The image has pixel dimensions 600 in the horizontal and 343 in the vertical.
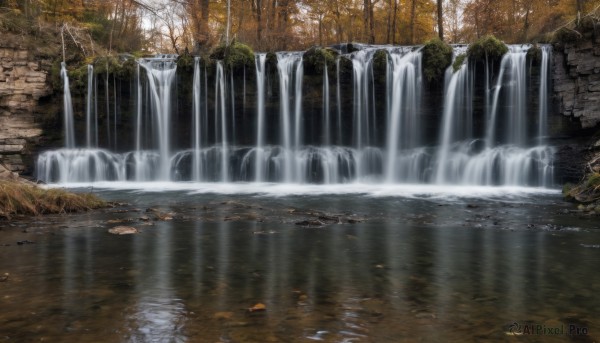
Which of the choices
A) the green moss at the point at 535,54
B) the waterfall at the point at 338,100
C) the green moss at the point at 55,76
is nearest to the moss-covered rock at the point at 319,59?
the waterfall at the point at 338,100

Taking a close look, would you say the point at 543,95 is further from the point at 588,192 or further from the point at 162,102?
the point at 162,102

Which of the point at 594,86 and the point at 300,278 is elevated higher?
the point at 594,86

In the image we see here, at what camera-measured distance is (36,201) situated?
975 centimetres

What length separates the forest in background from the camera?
2450cm

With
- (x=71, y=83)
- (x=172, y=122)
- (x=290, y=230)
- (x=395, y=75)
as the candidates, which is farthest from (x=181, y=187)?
(x=290, y=230)

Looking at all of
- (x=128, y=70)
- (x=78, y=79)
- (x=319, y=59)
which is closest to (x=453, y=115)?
(x=319, y=59)

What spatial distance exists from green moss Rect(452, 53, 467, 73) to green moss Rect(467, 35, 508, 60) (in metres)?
0.45

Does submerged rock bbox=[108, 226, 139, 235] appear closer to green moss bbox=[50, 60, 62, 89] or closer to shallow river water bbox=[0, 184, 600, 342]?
shallow river water bbox=[0, 184, 600, 342]

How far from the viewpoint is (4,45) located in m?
19.6

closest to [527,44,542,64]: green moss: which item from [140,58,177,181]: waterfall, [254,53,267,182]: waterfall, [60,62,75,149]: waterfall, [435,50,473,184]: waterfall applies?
[435,50,473,184]: waterfall

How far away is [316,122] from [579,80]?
9378 millimetres

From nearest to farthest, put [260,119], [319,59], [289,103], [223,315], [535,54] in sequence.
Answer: [223,315] < [535,54] < [319,59] < [289,103] < [260,119]

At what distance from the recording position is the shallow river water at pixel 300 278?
3.52 meters

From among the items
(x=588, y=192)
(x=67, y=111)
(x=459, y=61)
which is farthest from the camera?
(x=67, y=111)
